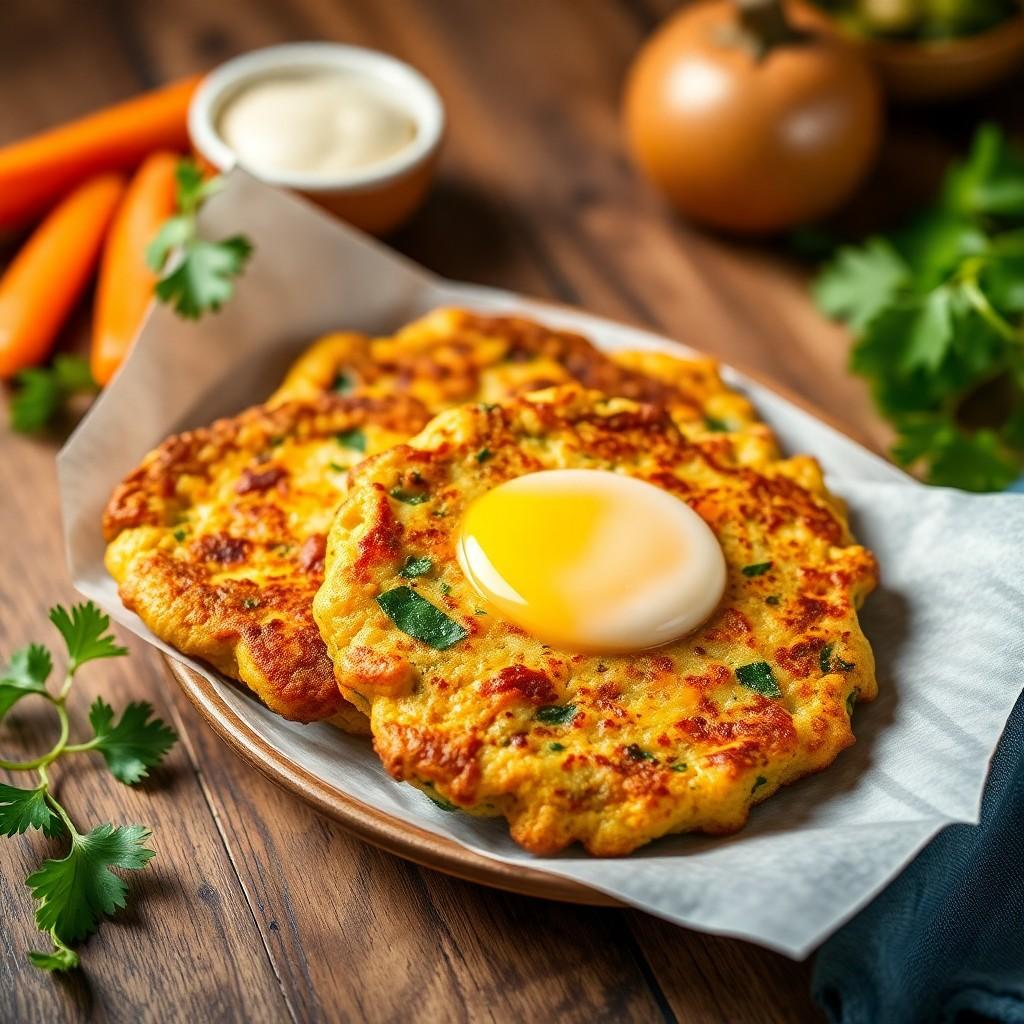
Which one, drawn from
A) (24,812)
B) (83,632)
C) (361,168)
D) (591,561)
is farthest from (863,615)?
(361,168)

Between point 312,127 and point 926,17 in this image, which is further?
point 926,17

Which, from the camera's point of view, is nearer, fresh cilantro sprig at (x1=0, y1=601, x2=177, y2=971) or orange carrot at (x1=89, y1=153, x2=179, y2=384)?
fresh cilantro sprig at (x1=0, y1=601, x2=177, y2=971)

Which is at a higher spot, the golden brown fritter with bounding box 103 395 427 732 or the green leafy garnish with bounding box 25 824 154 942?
the golden brown fritter with bounding box 103 395 427 732

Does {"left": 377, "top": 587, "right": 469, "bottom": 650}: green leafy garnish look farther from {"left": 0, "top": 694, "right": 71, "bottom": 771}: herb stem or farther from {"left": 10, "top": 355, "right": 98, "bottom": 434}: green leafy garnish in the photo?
{"left": 10, "top": 355, "right": 98, "bottom": 434}: green leafy garnish

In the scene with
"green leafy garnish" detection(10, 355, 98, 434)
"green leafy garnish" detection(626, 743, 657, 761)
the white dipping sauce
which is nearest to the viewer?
"green leafy garnish" detection(626, 743, 657, 761)

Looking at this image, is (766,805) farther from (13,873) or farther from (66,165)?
(66,165)

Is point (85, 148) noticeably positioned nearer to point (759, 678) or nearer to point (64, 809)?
point (64, 809)

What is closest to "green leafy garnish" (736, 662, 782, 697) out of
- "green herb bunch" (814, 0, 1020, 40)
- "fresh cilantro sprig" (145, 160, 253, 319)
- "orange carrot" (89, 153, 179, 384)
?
"fresh cilantro sprig" (145, 160, 253, 319)
